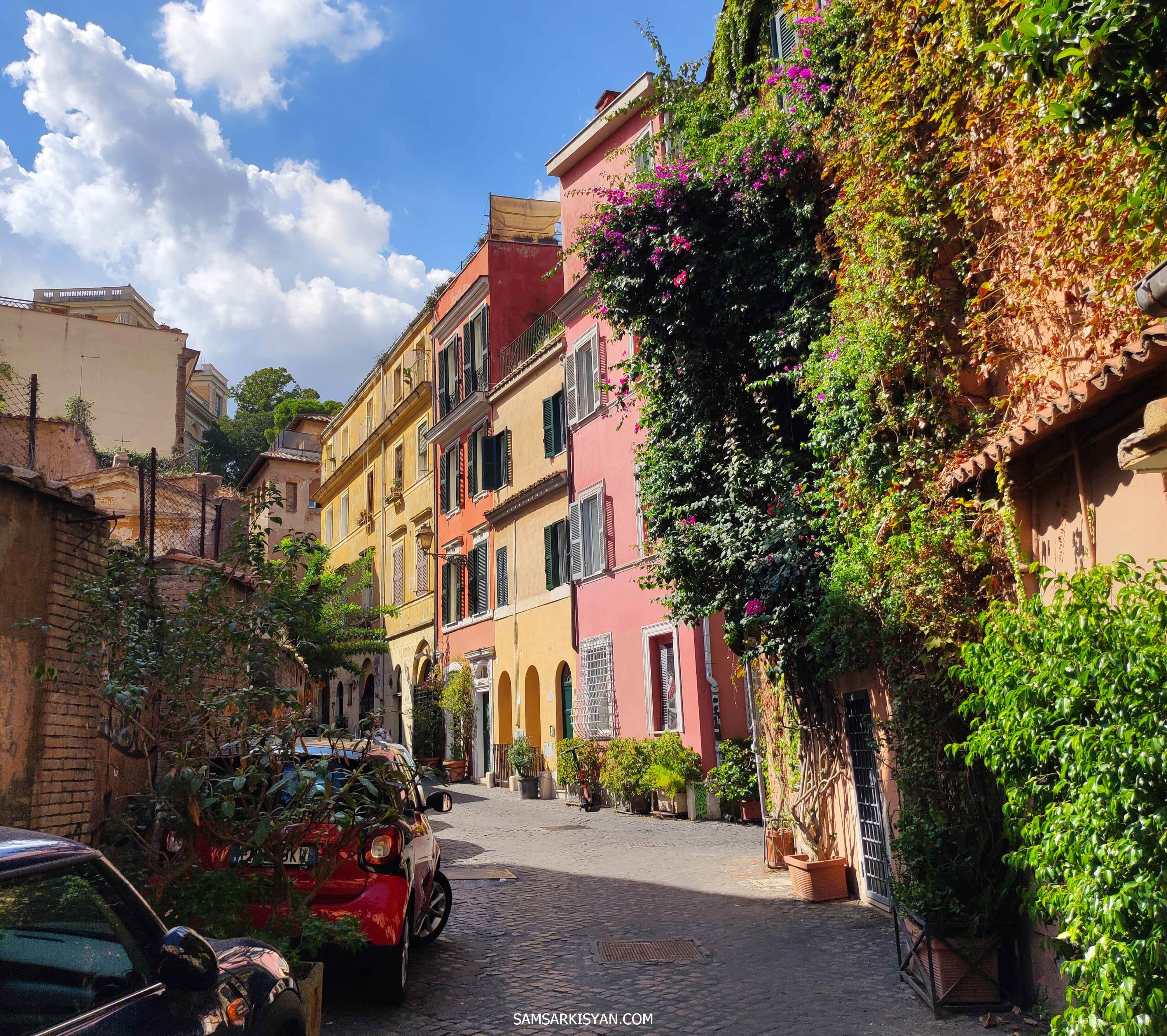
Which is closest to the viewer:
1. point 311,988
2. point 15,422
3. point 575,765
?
point 311,988

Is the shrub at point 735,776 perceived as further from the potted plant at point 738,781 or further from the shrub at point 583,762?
the shrub at point 583,762

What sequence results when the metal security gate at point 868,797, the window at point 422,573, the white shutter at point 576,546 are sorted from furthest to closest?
1. the window at point 422,573
2. the white shutter at point 576,546
3. the metal security gate at point 868,797

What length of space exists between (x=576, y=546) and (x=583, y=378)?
3588 mm

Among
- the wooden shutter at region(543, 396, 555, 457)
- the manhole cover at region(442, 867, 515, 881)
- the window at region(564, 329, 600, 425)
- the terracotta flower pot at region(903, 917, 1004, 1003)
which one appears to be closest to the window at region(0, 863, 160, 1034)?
the terracotta flower pot at region(903, 917, 1004, 1003)

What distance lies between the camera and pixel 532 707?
82.5ft

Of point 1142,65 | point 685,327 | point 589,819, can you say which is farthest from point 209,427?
point 1142,65

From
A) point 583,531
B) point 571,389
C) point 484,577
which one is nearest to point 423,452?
point 484,577

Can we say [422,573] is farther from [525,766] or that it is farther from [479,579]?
[525,766]

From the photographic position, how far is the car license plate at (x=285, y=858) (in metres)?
5.94

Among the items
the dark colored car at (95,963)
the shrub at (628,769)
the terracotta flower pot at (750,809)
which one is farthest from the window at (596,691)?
the dark colored car at (95,963)

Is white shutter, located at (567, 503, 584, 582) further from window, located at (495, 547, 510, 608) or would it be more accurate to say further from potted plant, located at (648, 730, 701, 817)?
potted plant, located at (648, 730, 701, 817)

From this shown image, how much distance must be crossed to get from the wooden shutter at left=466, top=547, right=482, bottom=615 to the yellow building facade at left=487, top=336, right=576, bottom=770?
138cm

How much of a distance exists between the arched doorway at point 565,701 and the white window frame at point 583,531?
2.44 metres

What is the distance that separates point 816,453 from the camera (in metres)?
9.70
